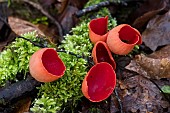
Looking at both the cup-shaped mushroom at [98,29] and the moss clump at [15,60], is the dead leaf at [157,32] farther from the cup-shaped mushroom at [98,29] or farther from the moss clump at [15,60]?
the moss clump at [15,60]

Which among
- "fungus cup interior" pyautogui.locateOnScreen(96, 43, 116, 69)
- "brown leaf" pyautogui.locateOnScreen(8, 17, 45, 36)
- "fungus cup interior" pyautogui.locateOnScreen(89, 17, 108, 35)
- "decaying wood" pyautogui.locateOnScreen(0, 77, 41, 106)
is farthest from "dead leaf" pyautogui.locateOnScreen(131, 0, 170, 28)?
"decaying wood" pyautogui.locateOnScreen(0, 77, 41, 106)

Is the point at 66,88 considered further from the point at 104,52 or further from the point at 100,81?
the point at 104,52

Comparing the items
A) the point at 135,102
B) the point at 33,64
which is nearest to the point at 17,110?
the point at 33,64

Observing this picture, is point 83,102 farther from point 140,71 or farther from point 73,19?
point 73,19

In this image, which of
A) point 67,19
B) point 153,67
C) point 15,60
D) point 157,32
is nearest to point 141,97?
point 153,67

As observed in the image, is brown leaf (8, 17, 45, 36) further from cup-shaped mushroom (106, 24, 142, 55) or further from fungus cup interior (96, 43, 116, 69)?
cup-shaped mushroom (106, 24, 142, 55)

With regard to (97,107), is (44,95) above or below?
above
